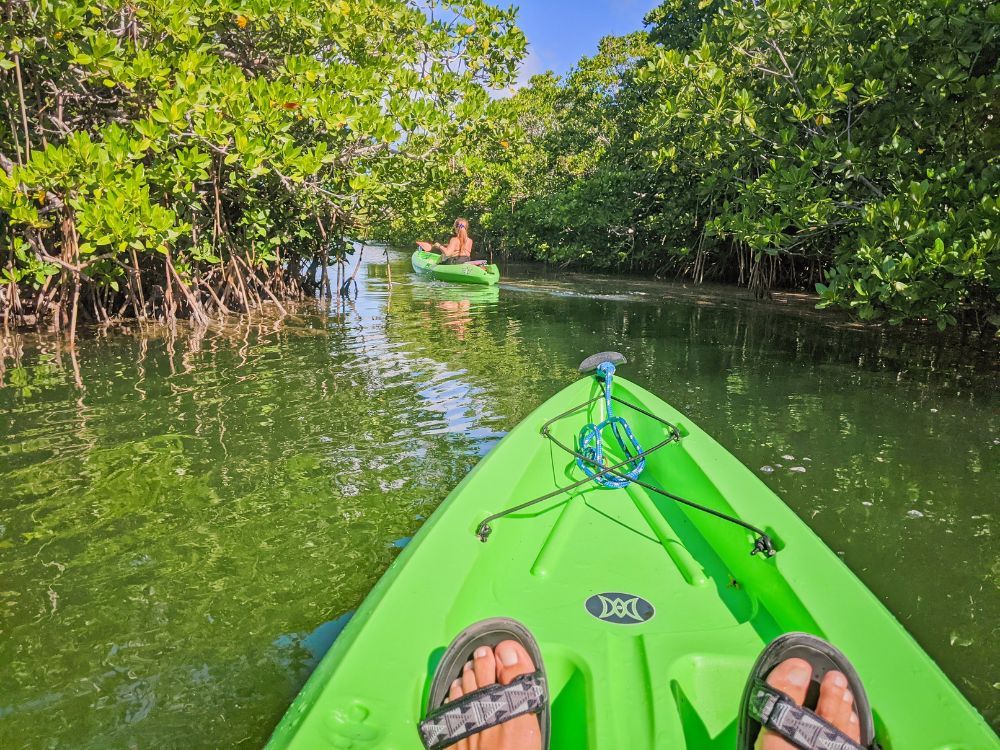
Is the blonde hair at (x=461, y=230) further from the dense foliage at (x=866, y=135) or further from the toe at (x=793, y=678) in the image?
the toe at (x=793, y=678)

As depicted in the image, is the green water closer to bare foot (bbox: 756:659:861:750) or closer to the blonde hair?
bare foot (bbox: 756:659:861:750)

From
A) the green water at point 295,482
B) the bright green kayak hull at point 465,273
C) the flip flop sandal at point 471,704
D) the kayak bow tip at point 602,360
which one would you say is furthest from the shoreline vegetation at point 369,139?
the flip flop sandal at point 471,704

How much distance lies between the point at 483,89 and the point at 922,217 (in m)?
6.44

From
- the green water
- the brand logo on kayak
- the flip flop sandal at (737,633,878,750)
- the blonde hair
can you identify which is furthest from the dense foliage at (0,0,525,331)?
the flip flop sandal at (737,633,878,750)

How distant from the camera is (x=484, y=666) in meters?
1.70

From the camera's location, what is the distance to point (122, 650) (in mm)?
2223

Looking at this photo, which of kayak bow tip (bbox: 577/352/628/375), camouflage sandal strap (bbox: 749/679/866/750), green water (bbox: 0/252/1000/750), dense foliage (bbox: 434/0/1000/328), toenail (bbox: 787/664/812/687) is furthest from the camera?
dense foliage (bbox: 434/0/1000/328)

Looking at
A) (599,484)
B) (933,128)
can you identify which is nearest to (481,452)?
(599,484)

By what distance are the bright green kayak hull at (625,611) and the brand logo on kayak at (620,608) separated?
0.03m

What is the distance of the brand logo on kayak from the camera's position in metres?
2.17

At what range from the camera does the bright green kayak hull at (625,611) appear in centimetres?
153

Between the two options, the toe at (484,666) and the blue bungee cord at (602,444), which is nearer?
the toe at (484,666)

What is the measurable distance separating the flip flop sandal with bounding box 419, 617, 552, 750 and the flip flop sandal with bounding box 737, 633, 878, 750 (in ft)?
1.58

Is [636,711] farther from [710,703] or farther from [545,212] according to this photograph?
[545,212]
